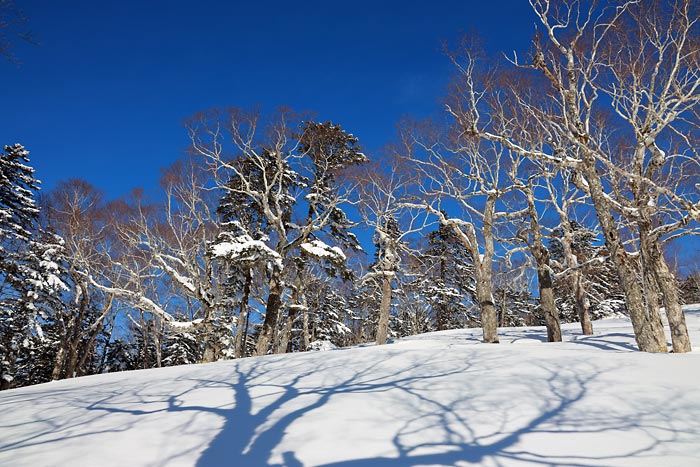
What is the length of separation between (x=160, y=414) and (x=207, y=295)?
35.9 feet

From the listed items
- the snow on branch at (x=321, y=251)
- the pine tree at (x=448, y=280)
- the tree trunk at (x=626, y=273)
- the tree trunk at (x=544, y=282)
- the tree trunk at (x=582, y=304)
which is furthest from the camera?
the pine tree at (x=448, y=280)

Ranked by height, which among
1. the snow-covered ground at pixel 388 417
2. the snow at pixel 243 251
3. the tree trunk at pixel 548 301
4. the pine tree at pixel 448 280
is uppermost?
the pine tree at pixel 448 280

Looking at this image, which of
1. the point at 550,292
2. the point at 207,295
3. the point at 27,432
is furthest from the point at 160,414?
the point at 550,292

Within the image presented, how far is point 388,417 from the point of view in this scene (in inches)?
162

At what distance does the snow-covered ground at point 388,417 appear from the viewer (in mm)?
3299

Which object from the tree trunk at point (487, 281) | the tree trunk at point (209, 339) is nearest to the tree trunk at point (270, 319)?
the tree trunk at point (209, 339)

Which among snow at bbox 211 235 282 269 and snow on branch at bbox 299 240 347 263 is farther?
snow on branch at bbox 299 240 347 263

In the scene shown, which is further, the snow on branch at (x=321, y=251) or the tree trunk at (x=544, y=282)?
the snow on branch at (x=321, y=251)

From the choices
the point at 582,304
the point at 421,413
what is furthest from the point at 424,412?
the point at 582,304

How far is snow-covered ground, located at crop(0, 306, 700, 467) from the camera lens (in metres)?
3.30

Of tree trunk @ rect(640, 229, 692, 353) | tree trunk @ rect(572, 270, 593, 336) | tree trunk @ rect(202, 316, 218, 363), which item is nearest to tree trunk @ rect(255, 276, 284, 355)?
tree trunk @ rect(202, 316, 218, 363)

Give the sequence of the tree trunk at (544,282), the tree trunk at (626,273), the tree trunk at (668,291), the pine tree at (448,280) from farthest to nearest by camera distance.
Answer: the pine tree at (448,280) → the tree trunk at (544,282) → the tree trunk at (626,273) → the tree trunk at (668,291)

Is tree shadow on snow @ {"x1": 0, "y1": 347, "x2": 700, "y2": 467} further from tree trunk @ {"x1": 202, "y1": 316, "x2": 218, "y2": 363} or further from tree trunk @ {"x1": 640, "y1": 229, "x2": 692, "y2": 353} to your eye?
tree trunk @ {"x1": 202, "y1": 316, "x2": 218, "y2": 363}

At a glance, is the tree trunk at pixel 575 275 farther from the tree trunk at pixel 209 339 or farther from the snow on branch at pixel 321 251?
the tree trunk at pixel 209 339
